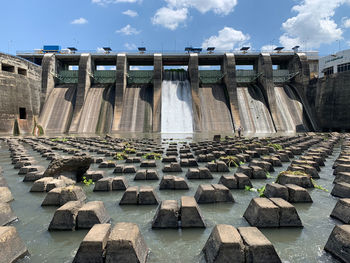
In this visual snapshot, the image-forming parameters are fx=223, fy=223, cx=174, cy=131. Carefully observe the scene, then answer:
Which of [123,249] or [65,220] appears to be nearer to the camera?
[123,249]

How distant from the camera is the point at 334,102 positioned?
31.1m

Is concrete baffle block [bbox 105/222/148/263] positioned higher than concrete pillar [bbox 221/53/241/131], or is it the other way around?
concrete pillar [bbox 221/53/241/131]

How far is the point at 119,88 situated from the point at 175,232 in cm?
3490

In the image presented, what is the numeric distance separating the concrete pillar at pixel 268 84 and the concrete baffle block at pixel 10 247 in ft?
112

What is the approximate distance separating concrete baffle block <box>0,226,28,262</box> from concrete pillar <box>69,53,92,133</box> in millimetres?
32049

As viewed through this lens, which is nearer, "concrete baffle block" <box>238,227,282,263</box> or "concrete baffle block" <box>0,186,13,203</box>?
"concrete baffle block" <box>238,227,282,263</box>

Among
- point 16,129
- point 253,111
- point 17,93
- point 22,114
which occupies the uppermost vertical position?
point 17,93

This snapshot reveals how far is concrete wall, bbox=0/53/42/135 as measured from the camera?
89.9ft

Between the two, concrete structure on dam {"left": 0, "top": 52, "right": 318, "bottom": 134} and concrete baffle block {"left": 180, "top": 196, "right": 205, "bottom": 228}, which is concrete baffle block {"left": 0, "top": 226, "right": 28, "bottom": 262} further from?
concrete structure on dam {"left": 0, "top": 52, "right": 318, "bottom": 134}

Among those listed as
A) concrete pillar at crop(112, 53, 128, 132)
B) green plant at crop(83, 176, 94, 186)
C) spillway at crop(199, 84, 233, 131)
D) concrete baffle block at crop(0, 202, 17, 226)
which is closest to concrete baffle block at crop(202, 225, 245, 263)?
concrete baffle block at crop(0, 202, 17, 226)

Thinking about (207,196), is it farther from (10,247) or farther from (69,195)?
(10,247)

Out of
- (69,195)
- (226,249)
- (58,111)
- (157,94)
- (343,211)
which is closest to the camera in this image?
(226,249)

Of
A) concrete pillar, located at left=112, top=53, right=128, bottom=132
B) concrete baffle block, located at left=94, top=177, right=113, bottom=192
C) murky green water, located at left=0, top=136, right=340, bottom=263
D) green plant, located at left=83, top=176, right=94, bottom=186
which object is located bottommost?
murky green water, located at left=0, top=136, right=340, bottom=263

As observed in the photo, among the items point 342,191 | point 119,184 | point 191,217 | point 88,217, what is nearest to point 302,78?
point 342,191
